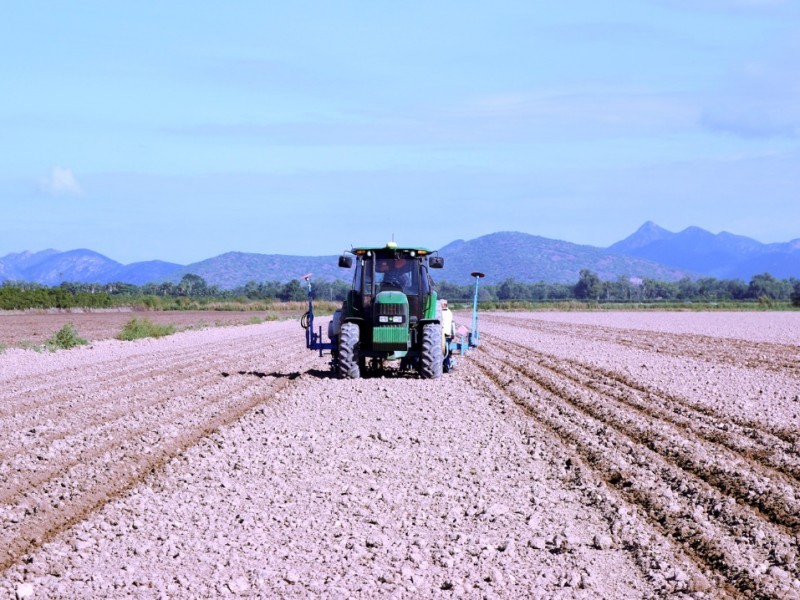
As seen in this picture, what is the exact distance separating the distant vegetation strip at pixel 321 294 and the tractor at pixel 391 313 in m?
57.9

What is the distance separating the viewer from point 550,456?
10.4m

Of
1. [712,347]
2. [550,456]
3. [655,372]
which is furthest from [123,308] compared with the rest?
[550,456]

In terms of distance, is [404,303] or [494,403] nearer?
[494,403]

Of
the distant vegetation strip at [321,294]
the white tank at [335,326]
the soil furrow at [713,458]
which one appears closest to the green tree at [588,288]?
the distant vegetation strip at [321,294]

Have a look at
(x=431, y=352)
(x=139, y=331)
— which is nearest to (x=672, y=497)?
(x=431, y=352)

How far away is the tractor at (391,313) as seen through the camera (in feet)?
55.9

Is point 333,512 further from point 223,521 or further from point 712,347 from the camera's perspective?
point 712,347

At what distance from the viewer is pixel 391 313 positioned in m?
17.0

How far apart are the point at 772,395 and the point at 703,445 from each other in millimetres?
5521

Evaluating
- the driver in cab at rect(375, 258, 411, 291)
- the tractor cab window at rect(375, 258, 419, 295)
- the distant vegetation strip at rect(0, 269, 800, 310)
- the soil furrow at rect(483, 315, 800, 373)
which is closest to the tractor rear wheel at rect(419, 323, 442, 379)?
the tractor cab window at rect(375, 258, 419, 295)

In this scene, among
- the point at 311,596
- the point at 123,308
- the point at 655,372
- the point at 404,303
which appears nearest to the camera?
the point at 311,596

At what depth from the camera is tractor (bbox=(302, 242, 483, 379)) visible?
17031mm

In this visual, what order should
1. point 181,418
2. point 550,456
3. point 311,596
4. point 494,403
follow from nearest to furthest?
point 311,596, point 550,456, point 181,418, point 494,403

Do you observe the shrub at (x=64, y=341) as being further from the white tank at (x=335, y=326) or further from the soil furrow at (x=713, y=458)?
the soil furrow at (x=713, y=458)
